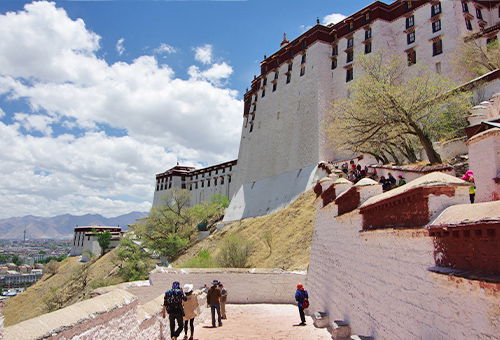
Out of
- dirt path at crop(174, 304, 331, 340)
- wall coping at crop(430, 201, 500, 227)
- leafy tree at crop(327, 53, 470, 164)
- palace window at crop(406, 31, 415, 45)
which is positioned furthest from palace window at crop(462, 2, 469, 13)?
wall coping at crop(430, 201, 500, 227)

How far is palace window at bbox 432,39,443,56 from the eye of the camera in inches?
1021

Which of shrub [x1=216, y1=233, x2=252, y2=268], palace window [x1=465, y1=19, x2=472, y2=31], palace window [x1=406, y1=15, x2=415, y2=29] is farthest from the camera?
palace window [x1=406, y1=15, x2=415, y2=29]

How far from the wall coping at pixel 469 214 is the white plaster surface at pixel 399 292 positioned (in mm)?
285

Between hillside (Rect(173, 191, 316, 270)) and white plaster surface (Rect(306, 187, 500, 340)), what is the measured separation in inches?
391

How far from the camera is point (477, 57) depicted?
77.0ft

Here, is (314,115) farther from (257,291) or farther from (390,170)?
(257,291)

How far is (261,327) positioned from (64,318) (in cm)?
527

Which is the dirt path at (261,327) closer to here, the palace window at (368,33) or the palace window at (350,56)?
the palace window at (350,56)

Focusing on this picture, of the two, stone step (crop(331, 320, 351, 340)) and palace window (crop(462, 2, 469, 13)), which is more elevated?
palace window (crop(462, 2, 469, 13))

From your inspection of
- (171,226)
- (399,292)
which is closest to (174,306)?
(399,292)

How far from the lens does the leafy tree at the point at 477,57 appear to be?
2241 centimetres

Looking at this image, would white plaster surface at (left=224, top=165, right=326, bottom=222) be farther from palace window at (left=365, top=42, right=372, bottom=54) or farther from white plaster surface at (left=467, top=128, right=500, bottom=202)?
white plaster surface at (left=467, top=128, right=500, bottom=202)

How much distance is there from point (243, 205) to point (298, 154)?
311 inches

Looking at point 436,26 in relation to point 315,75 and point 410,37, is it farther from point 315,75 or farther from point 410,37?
point 315,75
